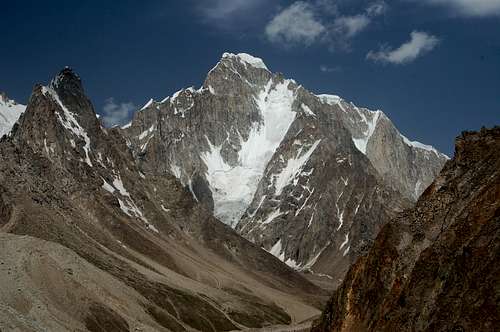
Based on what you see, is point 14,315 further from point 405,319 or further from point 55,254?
point 405,319

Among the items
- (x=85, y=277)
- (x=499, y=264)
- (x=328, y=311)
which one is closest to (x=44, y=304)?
(x=85, y=277)

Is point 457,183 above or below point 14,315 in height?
above

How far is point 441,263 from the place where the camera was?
43938mm

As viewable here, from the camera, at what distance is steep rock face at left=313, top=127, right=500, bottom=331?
1496 inches

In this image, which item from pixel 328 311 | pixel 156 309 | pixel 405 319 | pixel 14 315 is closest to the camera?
pixel 405 319

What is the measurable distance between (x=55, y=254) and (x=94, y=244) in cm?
6070

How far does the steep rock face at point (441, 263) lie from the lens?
38000 mm

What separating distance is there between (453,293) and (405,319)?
4.44 metres

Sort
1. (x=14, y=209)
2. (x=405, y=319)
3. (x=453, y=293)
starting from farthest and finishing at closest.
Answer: (x=14, y=209), (x=405, y=319), (x=453, y=293)

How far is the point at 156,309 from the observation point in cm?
14588

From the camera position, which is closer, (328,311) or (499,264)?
(499,264)

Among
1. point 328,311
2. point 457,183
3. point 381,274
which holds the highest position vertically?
point 457,183

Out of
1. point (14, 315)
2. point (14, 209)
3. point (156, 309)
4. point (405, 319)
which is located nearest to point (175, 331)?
point (156, 309)

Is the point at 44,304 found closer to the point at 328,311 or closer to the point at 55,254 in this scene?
the point at 55,254
